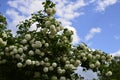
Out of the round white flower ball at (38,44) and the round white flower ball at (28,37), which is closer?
the round white flower ball at (38,44)

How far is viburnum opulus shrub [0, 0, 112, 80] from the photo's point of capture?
416 inches

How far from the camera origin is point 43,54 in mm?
10617

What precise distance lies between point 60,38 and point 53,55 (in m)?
0.56

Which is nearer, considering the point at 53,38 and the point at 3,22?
the point at 53,38

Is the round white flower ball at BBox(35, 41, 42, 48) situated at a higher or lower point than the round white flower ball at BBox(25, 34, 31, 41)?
lower

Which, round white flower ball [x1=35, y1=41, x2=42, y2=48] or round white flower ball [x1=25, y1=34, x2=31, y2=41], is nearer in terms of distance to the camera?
round white flower ball [x1=35, y1=41, x2=42, y2=48]

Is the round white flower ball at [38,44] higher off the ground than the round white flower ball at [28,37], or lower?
lower

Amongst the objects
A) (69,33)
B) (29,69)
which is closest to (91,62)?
(69,33)

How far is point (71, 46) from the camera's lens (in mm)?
11258

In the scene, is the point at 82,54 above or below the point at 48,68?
above

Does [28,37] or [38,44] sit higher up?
[28,37]

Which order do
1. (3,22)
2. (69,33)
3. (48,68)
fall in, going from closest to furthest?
→ (48,68) < (69,33) < (3,22)

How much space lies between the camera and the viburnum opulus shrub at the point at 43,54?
10555mm

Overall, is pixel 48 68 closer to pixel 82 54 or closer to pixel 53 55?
pixel 53 55
